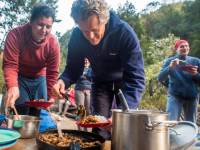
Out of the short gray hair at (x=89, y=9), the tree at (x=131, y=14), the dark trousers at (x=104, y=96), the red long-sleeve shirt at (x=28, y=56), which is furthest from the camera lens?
the tree at (x=131, y=14)

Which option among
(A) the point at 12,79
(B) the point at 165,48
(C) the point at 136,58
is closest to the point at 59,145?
(C) the point at 136,58

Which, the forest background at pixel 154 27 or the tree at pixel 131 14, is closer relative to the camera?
the forest background at pixel 154 27

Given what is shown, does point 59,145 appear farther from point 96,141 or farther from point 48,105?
point 48,105

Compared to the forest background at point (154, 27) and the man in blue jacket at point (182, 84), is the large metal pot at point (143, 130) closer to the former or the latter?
the man in blue jacket at point (182, 84)

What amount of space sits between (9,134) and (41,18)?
4.42 feet

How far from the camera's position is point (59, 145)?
1268 mm

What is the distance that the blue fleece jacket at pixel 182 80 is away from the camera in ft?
14.0

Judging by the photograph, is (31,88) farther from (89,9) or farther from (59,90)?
(89,9)

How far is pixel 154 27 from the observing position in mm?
17844

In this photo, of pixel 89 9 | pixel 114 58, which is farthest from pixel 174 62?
pixel 89 9

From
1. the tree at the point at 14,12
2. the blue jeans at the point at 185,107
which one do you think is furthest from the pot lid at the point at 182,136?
the tree at the point at 14,12

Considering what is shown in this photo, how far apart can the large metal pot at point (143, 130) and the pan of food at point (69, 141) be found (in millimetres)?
142

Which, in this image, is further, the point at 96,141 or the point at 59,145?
the point at 96,141

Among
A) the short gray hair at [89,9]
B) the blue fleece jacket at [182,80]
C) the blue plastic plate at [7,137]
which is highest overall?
the short gray hair at [89,9]
